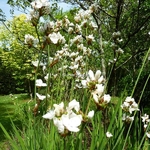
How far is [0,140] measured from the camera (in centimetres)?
641

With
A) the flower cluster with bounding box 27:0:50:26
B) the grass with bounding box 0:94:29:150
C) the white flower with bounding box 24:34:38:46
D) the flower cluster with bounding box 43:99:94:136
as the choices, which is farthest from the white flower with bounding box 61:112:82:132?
the grass with bounding box 0:94:29:150

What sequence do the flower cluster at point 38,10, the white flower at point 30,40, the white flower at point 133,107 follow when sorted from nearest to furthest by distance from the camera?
1. the flower cluster at point 38,10
2. the white flower at point 30,40
3. the white flower at point 133,107

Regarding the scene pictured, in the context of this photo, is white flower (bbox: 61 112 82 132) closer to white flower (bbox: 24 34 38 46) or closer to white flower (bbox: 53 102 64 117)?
white flower (bbox: 53 102 64 117)

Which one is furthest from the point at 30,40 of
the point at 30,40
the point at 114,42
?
the point at 114,42

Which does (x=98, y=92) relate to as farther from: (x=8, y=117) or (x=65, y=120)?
(x=8, y=117)

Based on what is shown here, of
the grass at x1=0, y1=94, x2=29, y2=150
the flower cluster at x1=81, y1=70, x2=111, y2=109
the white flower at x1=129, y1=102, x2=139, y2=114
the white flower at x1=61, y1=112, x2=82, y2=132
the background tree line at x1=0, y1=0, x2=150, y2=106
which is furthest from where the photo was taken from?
the background tree line at x1=0, y1=0, x2=150, y2=106

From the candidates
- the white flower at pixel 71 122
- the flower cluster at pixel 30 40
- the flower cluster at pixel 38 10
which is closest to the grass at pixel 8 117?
the flower cluster at pixel 30 40

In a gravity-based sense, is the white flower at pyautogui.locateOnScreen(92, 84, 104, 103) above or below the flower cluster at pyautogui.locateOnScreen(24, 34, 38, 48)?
below

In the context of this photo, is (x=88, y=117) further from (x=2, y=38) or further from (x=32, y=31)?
(x=2, y=38)

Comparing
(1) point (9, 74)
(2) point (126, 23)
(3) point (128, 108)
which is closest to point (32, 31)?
(1) point (9, 74)

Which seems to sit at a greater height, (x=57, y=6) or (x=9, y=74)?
(x=57, y=6)

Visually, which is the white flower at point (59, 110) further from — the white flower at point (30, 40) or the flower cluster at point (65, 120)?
the white flower at point (30, 40)

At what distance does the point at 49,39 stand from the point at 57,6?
411 cm

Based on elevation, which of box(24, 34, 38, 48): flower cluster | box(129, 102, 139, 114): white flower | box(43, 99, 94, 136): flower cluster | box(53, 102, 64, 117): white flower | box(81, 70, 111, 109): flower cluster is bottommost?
box(129, 102, 139, 114): white flower
